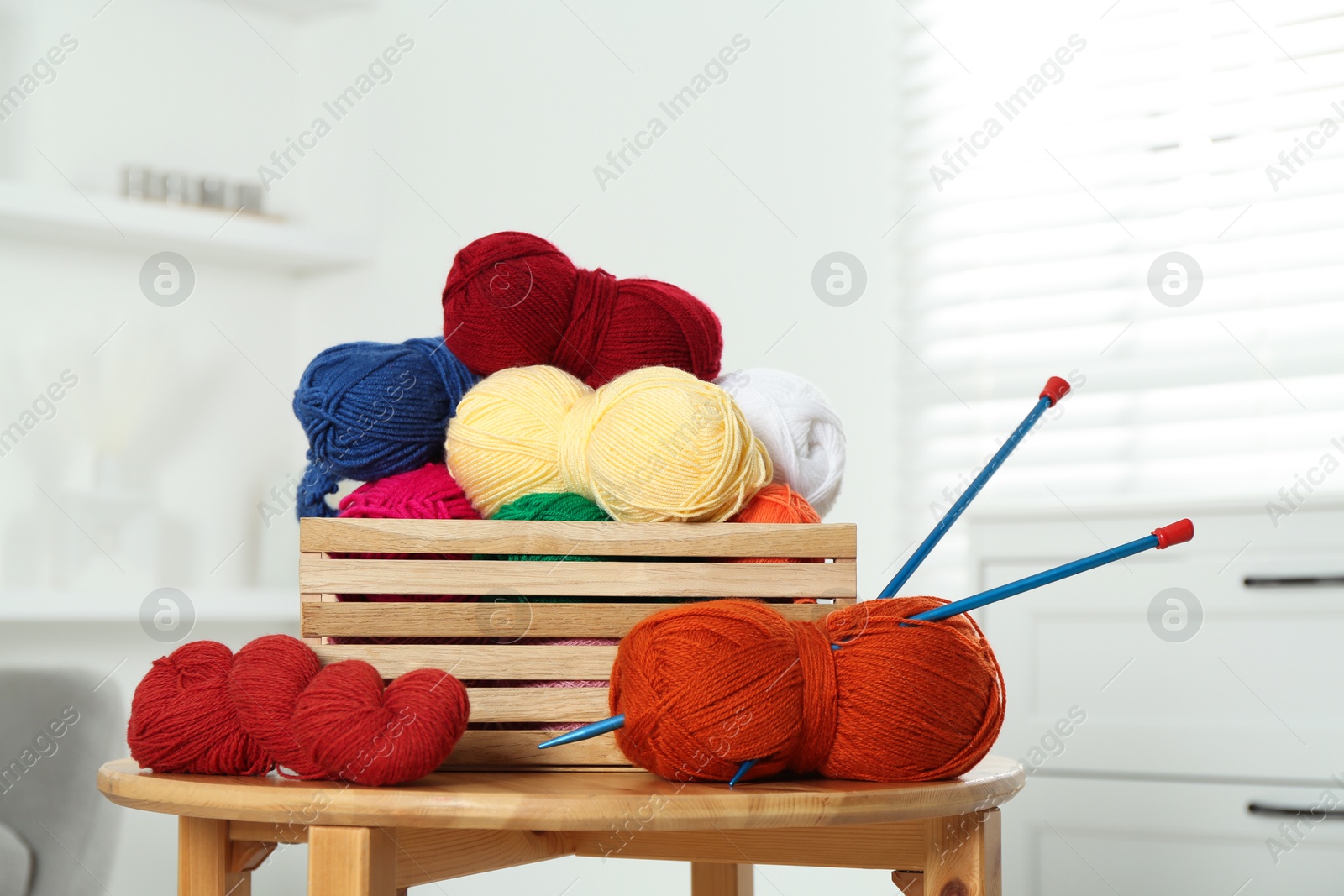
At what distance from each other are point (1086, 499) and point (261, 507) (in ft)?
4.77

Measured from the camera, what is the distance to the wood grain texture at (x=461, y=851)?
66cm

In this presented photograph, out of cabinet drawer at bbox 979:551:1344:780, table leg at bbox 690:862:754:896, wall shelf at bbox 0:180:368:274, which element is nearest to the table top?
table leg at bbox 690:862:754:896

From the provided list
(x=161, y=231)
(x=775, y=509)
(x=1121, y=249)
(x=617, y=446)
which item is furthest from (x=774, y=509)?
(x=161, y=231)

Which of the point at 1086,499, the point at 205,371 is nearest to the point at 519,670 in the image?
the point at 1086,499

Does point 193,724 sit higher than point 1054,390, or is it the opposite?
point 1054,390

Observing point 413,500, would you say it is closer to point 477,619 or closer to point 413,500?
point 413,500

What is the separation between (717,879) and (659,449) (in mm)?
477

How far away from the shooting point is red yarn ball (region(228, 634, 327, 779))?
2.07 ft

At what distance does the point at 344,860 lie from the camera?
0.58m

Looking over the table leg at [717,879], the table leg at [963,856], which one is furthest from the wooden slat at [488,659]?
the table leg at [717,879]

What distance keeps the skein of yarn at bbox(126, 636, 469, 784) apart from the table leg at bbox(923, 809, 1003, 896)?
0.31 metres

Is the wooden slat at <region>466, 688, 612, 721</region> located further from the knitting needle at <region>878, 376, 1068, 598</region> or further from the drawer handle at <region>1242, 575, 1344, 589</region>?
the drawer handle at <region>1242, 575, 1344, 589</region>

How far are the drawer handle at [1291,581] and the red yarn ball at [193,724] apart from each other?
1.04 metres

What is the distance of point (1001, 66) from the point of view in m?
1.80
